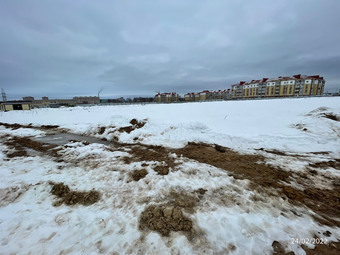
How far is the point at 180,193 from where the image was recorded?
3.69 m

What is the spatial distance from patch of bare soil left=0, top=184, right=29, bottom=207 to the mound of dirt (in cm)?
357

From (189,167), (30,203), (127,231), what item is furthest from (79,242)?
(189,167)

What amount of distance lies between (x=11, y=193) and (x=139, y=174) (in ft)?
11.2

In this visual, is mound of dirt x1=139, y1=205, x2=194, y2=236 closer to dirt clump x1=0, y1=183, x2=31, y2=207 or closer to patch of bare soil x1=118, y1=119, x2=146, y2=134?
dirt clump x1=0, y1=183, x2=31, y2=207

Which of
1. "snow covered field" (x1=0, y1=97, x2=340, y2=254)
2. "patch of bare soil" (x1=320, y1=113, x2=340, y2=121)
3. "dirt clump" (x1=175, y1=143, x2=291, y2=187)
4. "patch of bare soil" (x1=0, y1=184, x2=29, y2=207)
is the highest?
"patch of bare soil" (x1=320, y1=113, x2=340, y2=121)

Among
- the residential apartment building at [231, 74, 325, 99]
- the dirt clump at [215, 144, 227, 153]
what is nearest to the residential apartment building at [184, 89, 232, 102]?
the residential apartment building at [231, 74, 325, 99]

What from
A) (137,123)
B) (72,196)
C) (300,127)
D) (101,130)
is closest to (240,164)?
(72,196)

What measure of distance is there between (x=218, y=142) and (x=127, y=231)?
644cm

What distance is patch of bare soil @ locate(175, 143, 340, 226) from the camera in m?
3.18

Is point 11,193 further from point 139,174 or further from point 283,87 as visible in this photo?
point 283,87

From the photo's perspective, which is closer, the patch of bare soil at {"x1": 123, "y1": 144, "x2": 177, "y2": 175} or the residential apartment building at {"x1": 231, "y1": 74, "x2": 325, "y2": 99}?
the patch of bare soil at {"x1": 123, "y1": 144, "x2": 177, "y2": 175}

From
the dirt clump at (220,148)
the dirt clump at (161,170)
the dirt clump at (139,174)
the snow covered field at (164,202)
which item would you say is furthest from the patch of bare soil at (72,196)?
the dirt clump at (220,148)

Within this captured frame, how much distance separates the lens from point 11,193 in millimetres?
3709

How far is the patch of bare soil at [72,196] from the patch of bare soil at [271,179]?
12.6 ft
